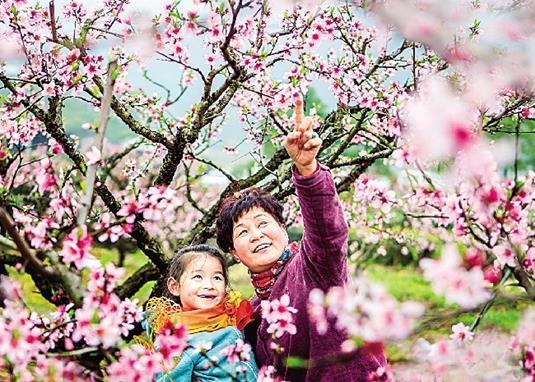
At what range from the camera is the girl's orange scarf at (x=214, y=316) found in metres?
2.62

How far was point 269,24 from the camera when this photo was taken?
13.5 feet

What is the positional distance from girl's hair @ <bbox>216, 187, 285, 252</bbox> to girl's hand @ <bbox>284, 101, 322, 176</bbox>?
1.60 ft

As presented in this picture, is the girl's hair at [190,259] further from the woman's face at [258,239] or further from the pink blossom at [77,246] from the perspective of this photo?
the pink blossom at [77,246]

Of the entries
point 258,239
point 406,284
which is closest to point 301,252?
point 258,239

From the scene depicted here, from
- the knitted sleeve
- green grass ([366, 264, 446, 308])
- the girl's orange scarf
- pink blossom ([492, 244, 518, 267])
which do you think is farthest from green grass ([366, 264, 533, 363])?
pink blossom ([492, 244, 518, 267])

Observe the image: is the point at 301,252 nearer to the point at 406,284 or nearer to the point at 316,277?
the point at 316,277

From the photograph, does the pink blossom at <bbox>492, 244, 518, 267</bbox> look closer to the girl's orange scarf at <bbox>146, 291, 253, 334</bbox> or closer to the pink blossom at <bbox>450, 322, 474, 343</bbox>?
the pink blossom at <bbox>450, 322, 474, 343</bbox>

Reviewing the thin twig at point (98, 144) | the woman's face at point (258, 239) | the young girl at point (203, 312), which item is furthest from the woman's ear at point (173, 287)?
the thin twig at point (98, 144)

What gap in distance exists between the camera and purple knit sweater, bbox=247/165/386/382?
87.4 inches

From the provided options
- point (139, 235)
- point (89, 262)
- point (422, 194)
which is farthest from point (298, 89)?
point (89, 262)

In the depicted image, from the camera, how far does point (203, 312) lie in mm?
2648

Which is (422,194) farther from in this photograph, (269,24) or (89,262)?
(269,24)

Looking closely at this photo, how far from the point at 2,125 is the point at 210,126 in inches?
76.2

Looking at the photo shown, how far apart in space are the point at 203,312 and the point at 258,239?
1.20 feet
